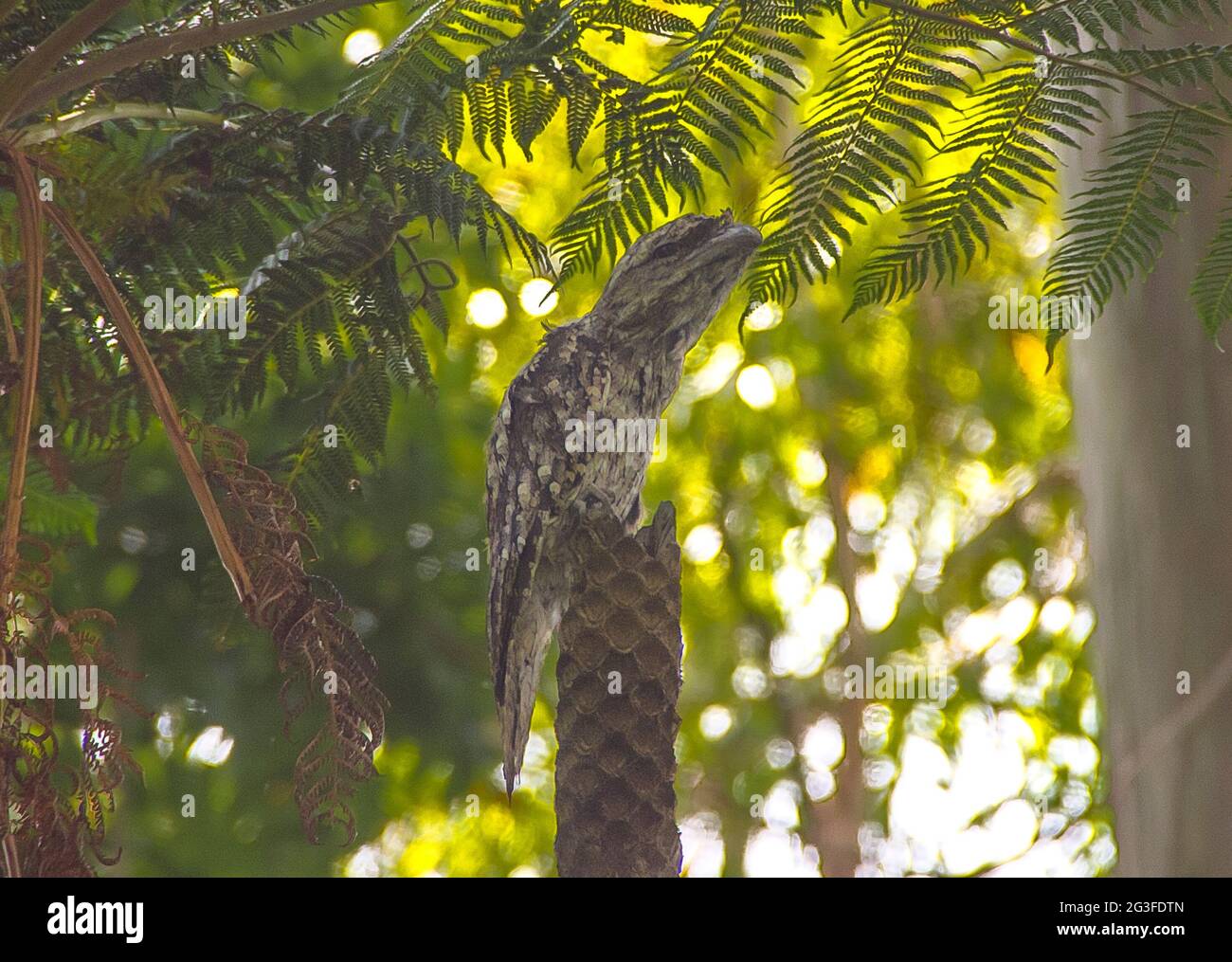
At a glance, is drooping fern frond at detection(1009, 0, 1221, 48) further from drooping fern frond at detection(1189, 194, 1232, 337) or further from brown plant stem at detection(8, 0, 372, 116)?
brown plant stem at detection(8, 0, 372, 116)

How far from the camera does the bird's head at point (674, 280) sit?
1.25 m

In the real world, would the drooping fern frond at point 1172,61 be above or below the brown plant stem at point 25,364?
above

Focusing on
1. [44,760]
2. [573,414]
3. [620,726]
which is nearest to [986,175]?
[573,414]

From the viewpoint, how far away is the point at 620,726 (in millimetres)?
1075

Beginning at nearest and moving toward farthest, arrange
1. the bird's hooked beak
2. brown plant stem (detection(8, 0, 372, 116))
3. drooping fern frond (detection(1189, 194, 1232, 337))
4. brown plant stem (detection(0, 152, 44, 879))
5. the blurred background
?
brown plant stem (detection(0, 152, 44, 879))
brown plant stem (detection(8, 0, 372, 116))
the bird's hooked beak
drooping fern frond (detection(1189, 194, 1232, 337))
the blurred background

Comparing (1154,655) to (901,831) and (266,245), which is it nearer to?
(266,245)

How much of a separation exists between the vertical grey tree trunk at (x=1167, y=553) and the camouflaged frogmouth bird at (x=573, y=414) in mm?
1371

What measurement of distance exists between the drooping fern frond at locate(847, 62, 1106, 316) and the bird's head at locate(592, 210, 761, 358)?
141 millimetres

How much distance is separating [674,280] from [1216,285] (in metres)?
0.64

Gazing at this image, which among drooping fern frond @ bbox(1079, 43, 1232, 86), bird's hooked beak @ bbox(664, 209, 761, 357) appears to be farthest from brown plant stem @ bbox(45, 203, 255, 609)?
drooping fern frond @ bbox(1079, 43, 1232, 86)

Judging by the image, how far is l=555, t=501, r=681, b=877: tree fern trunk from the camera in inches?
42.1

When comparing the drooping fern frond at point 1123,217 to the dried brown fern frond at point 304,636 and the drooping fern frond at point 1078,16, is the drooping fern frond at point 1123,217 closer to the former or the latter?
the drooping fern frond at point 1078,16

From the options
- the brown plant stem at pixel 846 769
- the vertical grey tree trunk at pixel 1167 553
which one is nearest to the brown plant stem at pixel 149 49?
the vertical grey tree trunk at pixel 1167 553

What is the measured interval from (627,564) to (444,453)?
6.74ft
